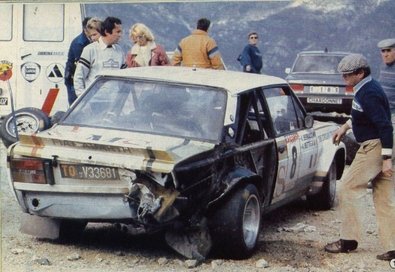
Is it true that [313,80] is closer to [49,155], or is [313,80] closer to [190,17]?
[190,17]

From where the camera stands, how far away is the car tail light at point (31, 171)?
5.21m

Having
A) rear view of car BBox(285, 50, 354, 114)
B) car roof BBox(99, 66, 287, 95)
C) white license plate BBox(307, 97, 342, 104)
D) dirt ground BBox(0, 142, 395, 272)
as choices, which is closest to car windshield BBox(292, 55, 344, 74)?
rear view of car BBox(285, 50, 354, 114)

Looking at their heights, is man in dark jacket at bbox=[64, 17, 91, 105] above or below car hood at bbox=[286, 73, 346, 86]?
above

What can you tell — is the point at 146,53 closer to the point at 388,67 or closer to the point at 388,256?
the point at 388,67

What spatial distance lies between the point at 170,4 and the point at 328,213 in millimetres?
2166

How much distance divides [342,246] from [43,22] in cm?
406

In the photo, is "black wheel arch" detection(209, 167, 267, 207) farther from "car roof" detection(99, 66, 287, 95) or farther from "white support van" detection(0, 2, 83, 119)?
"white support van" detection(0, 2, 83, 119)

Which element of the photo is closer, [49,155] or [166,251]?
[49,155]

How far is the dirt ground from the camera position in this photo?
209 inches

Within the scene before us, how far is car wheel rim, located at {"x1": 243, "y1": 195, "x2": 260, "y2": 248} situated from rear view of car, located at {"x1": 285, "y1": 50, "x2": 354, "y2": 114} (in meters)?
3.10

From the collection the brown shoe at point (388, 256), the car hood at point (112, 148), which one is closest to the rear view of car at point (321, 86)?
the brown shoe at point (388, 256)

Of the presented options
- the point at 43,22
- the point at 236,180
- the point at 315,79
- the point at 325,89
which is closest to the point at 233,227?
the point at 236,180

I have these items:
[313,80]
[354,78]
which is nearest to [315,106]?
[313,80]

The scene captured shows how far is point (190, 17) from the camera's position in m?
6.88
